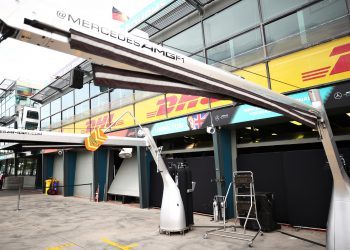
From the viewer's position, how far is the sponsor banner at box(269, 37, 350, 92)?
7.22 metres

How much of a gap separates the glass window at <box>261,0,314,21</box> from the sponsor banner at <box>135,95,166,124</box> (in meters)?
5.51

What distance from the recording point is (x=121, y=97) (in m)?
15.2

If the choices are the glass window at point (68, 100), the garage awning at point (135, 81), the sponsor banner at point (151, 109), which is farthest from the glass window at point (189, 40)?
the glass window at point (68, 100)

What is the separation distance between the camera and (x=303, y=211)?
7938 millimetres

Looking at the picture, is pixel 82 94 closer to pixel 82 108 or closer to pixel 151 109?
pixel 82 108

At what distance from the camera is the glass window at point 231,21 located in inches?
377

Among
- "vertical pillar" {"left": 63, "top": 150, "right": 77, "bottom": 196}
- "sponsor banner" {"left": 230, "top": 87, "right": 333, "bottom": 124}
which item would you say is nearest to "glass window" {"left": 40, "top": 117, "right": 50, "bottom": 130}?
"vertical pillar" {"left": 63, "top": 150, "right": 77, "bottom": 196}

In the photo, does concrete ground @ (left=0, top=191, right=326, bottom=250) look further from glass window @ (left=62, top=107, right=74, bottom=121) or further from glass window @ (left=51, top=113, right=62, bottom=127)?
glass window @ (left=51, top=113, right=62, bottom=127)

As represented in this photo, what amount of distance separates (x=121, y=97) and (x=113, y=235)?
8788mm

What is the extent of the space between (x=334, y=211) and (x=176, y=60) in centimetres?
403

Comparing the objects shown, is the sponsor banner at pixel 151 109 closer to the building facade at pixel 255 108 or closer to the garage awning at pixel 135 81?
the building facade at pixel 255 108

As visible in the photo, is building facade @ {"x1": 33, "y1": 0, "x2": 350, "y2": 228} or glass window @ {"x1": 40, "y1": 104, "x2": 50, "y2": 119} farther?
glass window @ {"x1": 40, "y1": 104, "x2": 50, "y2": 119}

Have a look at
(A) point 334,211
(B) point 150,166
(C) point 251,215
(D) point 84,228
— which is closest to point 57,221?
(D) point 84,228

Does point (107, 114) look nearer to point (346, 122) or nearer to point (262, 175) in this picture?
point (262, 175)
